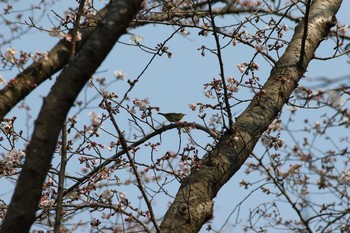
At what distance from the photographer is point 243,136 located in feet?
11.8

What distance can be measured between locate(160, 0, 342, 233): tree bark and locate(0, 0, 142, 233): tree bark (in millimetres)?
1232

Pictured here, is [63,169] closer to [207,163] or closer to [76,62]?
[207,163]

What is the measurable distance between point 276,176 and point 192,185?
261cm

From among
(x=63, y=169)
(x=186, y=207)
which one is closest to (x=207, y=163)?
(x=186, y=207)

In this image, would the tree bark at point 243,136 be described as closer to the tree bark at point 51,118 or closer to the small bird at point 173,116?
the small bird at point 173,116

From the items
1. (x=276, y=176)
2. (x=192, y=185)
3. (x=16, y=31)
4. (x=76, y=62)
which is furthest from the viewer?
(x=16, y=31)

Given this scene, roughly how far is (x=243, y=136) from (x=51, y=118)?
187 cm

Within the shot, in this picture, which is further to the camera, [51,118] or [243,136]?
[243,136]

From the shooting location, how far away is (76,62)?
204cm

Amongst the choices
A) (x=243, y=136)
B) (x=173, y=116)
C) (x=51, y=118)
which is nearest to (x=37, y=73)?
(x=173, y=116)

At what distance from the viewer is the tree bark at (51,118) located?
6.32 ft

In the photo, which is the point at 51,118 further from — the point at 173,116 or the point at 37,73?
the point at 37,73

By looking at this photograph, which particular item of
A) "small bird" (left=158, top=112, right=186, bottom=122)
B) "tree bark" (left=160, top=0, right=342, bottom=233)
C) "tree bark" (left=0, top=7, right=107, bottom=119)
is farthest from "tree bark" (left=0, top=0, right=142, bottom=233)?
"tree bark" (left=0, top=7, right=107, bottom=119)

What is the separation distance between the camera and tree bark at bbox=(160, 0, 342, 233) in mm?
3123
